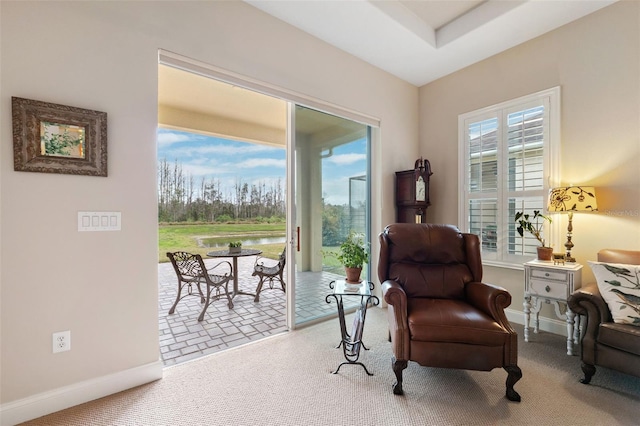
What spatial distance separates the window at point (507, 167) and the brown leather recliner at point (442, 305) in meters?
1.05

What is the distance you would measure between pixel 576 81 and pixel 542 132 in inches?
20.2

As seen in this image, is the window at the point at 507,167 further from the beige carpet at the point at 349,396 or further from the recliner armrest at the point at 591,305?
the beige carpet at the point at 349,396

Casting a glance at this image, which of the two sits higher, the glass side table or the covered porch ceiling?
the covered porch ceiling

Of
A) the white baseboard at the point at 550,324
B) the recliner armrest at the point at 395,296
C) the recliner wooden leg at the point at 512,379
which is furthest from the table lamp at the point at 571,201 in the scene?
the recliner armrest at the point at 395,296

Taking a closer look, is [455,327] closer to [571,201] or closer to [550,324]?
[571,201]

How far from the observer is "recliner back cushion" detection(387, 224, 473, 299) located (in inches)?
93.1

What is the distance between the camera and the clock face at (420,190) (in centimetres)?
350

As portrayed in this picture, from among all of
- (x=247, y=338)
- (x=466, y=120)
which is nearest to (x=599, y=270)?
(x=466, y=120)

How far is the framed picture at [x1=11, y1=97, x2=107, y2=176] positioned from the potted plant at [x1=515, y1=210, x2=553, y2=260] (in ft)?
12.0

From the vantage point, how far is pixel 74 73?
1.75 m

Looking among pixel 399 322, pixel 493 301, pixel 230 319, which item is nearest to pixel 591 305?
pixel 493 301

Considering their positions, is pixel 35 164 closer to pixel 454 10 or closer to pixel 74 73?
pixel 74 73

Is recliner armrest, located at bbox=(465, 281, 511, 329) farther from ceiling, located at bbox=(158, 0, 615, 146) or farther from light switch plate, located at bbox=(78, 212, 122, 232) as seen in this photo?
light switch plate, located at bbox=(78, 212, 122, 232)

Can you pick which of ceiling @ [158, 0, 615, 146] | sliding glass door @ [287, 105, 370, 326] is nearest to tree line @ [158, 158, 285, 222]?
ceiling @ [158, 0, 615, 146]
